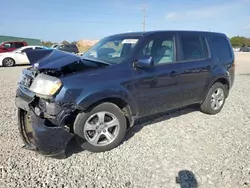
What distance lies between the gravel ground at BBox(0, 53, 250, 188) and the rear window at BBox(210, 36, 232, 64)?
1.57 meters

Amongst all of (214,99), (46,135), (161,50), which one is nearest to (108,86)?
(46,135)

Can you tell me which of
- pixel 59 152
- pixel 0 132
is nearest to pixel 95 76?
pixel 59 152

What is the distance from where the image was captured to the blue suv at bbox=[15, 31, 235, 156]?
2.89 meters

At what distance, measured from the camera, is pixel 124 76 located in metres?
3.37

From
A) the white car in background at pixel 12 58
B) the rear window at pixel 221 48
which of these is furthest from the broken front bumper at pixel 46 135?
the white car in background at pixel 12 58

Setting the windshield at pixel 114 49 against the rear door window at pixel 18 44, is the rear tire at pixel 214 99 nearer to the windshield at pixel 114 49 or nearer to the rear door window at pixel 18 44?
the windshield at pixel 114 49

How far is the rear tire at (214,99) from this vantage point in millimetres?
4895

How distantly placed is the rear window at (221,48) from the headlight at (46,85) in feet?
11.7

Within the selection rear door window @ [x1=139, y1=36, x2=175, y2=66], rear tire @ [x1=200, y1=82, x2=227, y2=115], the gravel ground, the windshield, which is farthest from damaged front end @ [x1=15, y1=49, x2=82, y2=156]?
rear tire @ [x1=200, y1=82, x2=227, y2=115]

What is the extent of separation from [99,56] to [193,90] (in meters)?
2.00

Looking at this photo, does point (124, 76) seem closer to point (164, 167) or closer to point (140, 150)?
point (140, 150)

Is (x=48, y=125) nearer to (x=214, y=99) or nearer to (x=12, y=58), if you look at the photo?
(x=214, y=99)

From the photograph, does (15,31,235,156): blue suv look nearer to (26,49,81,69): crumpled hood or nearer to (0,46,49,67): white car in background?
(26,49,81,69): crumpled hood

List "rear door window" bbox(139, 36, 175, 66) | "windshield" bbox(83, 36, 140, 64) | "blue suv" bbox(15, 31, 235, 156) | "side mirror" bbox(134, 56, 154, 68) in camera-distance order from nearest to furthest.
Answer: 1. "blue suv" bbox(15, 31, 235, 156)
2. "side mirror" bbox(134, 56, 154, 68)
3. "windshield" bbox(83, 36, 140, 64)
4. "rear door window" bbox(139, 36, 175, 66)
